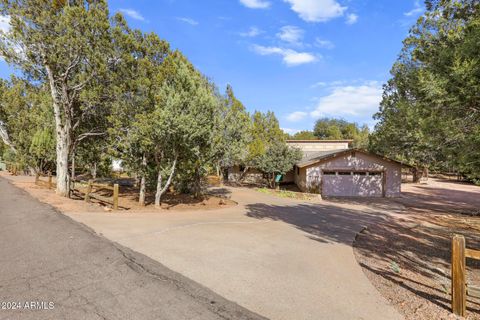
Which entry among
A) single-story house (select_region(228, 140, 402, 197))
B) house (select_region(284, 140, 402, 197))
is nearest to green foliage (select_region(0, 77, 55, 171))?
single-story house (select_region(228, 140, 402, 197))

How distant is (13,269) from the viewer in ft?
15.4

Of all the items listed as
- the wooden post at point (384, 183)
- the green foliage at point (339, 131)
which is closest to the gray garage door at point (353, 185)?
the wooden post at point (384, 183)

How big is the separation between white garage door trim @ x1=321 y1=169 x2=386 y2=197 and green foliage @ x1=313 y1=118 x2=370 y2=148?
110 feet

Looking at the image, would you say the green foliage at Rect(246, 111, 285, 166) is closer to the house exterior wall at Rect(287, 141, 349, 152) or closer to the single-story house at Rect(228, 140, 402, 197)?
the single-story house at Rect(228, 140, 402, 197)

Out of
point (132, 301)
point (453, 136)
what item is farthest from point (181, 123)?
point (453, 136)

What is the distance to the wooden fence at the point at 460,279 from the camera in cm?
411

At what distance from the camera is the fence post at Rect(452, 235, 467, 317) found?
4.13 metres

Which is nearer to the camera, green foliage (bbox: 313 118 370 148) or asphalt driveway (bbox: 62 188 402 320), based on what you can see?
asphalt driveway (bbox: 62 188 402 320)

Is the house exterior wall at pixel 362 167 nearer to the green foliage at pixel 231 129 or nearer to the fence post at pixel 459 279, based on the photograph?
the green foliage at pixel 231 129

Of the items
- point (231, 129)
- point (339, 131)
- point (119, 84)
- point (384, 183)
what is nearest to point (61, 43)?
point (119, 84)

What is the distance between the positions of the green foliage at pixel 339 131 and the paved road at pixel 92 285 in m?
55.4

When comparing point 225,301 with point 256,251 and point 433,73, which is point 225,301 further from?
point 433,73

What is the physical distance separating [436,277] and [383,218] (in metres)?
7.62

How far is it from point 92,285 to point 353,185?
72.9 feet
